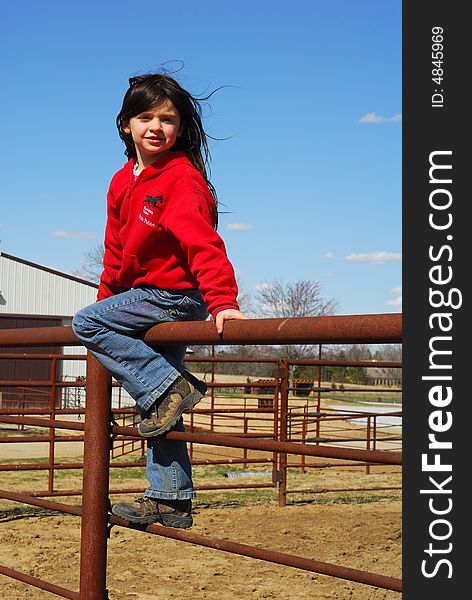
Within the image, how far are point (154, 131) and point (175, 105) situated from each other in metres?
0.11

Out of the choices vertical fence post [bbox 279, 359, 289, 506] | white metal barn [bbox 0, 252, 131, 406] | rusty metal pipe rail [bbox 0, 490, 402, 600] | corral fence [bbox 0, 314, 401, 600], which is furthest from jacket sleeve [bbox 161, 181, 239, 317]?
white metal barn [bbox 0, 252, 131, 406]

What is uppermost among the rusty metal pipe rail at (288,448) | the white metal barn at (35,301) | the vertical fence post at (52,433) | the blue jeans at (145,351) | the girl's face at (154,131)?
the white metal barn at (35,301)

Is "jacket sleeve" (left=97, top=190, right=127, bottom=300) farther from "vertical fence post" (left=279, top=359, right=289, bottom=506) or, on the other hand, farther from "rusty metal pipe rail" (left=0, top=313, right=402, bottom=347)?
"vertical fence post" (left=279, top=359, right=289, bottom=506)

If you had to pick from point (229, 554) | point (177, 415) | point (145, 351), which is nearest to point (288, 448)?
point (177, 415)

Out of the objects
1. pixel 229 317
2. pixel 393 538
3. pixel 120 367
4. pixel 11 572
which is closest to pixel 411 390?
pixel 229 317

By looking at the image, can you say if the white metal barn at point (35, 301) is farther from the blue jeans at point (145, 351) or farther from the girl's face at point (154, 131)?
the blue jeans at point (145, 351)

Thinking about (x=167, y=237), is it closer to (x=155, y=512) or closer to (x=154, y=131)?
(x=154, y=131)

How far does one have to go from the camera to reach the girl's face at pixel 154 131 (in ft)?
8.41

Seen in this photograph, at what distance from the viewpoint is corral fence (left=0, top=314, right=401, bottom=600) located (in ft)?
5.74

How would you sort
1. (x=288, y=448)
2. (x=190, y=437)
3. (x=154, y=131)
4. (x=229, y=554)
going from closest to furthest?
(x=288, y=448) < (x=190, y=437) < (x=154, y=131) < (x=229, y=554)

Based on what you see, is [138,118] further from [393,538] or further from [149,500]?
[393,538]

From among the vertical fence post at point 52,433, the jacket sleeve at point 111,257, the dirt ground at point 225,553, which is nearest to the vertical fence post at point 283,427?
the dirt ground at point 225,553

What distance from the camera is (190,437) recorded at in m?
2.19

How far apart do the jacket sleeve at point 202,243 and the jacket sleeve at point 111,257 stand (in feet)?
0.95
